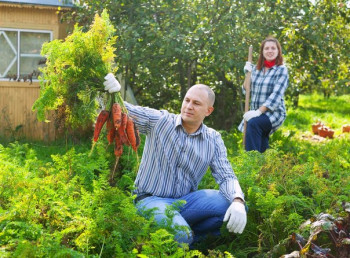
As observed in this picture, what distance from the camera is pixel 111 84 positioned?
163 inches

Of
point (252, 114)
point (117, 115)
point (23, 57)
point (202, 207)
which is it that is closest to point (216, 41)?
point (252, 114)

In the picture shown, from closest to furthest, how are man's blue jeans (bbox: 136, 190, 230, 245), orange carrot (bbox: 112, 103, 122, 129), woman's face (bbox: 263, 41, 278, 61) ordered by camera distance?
1. orange carrot (bbox: 112, 103, 122, 129)
2. man's blue jeans (bbox: 136, 190, 230, 245)
3. woman's face (bbox: 263, 41, 278, 61)

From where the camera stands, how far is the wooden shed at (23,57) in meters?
9.80

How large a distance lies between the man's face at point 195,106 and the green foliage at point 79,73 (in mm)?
682

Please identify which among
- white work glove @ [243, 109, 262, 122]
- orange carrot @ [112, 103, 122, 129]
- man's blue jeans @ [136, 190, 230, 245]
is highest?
orange carrot @ [112, 103, 122, 129]

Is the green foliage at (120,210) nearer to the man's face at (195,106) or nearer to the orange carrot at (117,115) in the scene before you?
the orange carrot at (117,115)

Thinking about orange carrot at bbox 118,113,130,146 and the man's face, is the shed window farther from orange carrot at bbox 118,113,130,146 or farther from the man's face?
orange carrot at bbox 118,113,130,146

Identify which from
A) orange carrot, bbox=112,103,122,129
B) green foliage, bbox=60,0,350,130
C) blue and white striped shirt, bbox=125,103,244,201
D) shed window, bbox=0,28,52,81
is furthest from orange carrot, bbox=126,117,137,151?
shed window, bbox=0,28,52,81

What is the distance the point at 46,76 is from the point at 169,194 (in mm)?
1298

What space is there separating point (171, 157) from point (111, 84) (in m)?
0.81

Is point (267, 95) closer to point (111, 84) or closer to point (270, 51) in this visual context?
point (270, 51)

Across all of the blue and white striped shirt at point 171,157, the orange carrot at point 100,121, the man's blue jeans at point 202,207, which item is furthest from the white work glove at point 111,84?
the man's blue jeans at point 202,207

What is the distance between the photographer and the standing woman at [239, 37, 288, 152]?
7398 millimetres

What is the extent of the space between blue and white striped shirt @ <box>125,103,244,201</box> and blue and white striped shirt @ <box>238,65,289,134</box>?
289 cm
